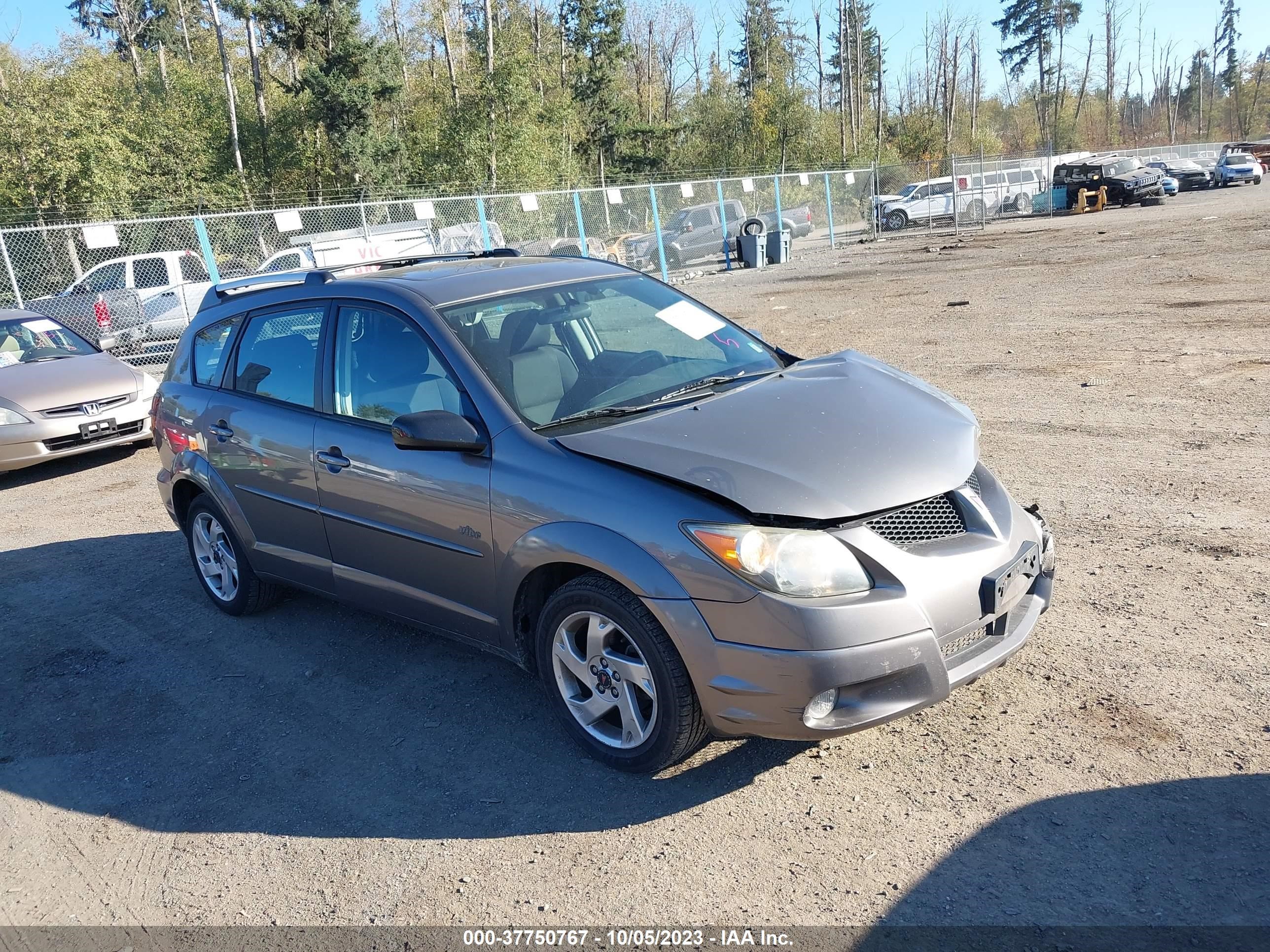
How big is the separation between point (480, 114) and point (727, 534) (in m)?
41.7

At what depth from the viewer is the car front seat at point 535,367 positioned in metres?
3.79

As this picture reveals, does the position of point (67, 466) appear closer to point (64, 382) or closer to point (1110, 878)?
point (64, 382)

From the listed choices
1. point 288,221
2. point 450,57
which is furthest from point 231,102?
point 288,221

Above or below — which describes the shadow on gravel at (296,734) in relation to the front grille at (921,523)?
below

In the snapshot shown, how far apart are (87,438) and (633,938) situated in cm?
870

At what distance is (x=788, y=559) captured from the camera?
9.84 ft

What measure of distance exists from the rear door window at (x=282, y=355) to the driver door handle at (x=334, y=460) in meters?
0.30

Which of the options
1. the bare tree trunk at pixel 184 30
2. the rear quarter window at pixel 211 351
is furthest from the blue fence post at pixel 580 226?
the bare tree trunk at pixel 184 30

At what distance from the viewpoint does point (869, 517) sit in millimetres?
3117

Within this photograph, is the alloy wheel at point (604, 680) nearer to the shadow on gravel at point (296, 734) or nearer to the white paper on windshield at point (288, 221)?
the shadow on gravel at point (296, 734)

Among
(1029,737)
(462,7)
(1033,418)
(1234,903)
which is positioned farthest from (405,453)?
(462,7)

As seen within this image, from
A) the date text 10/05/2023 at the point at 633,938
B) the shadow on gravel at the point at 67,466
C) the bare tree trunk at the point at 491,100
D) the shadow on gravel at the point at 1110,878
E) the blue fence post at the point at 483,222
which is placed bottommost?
the shadow on gravel at the point at 67,466

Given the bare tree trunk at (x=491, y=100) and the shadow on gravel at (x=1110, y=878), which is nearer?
the shadow on gravel at (x=1110, y=878)

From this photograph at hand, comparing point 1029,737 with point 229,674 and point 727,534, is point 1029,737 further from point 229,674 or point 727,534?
point 229,674
